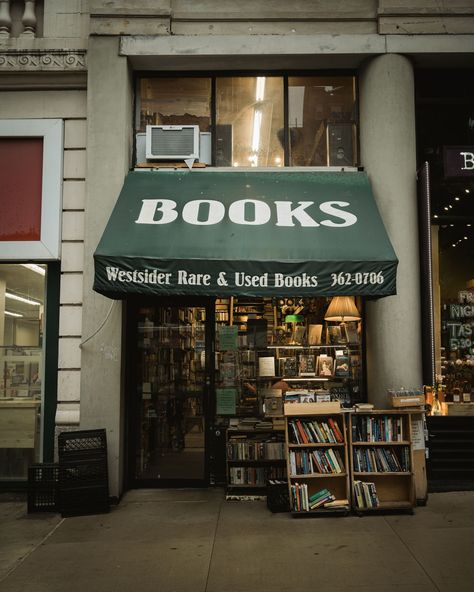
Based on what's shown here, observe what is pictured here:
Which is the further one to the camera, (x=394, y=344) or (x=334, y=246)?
(x=394, y=344)

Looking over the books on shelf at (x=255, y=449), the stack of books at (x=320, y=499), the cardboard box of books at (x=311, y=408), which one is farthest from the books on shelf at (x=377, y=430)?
the books on shelf at (x=255, y=449)

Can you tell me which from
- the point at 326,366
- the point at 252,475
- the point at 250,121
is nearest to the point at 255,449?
the point at 252,475

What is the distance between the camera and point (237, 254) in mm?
6844

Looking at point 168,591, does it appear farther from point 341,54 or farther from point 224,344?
point 341,54

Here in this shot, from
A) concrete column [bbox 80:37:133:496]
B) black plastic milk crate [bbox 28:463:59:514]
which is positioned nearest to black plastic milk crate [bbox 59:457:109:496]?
black plastic milk crate [bbox 28:463:59:514]

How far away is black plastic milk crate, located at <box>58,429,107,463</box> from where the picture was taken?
24.1 feet

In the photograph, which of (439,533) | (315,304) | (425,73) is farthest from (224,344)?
(425,73)

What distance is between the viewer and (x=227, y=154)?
878cm

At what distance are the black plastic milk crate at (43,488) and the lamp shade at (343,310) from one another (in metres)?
4.51

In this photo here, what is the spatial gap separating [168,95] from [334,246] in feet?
13.1

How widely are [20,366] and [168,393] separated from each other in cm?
227

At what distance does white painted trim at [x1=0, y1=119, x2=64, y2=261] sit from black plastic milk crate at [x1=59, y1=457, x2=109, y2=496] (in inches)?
117

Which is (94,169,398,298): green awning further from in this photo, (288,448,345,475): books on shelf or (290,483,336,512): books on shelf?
(290,483,336,512): books on shelf

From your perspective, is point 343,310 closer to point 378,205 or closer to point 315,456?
point 378,205
